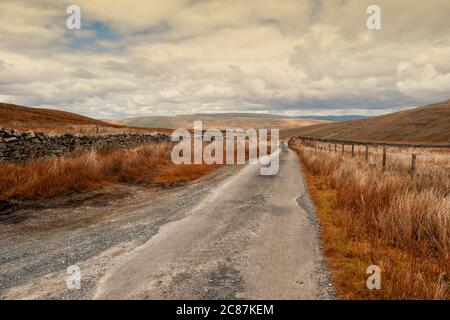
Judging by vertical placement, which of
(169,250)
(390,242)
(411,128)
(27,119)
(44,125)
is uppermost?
(411,128)

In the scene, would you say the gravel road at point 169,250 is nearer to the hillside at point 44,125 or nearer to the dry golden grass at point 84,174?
the dry golden grass at point 84,174

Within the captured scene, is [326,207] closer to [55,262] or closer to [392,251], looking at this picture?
[392,251]

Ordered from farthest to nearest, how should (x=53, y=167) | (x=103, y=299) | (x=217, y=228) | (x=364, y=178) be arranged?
(x=53, y=167) < (x=364, y=178) < (x=217, y=228) < (x=103, y=299)

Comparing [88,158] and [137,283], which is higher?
[88,158]

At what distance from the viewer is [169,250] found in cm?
658

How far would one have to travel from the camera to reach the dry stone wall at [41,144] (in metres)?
14.6

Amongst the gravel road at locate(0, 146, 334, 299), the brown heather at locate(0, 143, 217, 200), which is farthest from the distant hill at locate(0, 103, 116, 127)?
the gravel road at locate(0, 146, 334, 299)

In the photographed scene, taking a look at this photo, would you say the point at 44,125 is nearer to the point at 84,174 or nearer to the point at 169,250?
the point at 84,174

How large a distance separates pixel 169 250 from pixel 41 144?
13035 mm

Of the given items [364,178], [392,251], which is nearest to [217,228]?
[392,251]

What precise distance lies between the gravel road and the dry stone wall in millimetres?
5343

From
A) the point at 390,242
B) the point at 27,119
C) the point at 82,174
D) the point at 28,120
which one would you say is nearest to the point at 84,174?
the point at 82,174

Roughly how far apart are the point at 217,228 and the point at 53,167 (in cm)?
869
